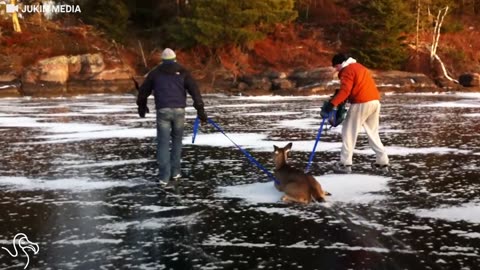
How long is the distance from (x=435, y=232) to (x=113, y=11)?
4308cm

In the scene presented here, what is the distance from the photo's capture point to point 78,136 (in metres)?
13.2

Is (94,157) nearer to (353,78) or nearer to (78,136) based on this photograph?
(78,136)

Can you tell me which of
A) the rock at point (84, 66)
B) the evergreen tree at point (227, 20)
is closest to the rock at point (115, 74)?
the rock at point (84, 66)

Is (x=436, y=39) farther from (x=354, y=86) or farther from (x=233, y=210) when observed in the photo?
(x=233, y=210)

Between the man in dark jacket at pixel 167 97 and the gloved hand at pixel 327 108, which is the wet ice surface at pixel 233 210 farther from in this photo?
the gloved hand at pixel 327 108

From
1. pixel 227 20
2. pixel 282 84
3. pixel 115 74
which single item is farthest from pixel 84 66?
pixel 282 84

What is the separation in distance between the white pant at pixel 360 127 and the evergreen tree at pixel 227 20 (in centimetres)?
3324

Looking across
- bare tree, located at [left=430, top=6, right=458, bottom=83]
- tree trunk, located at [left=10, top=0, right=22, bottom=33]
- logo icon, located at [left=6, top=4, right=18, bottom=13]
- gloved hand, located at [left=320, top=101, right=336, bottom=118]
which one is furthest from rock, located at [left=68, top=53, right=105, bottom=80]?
gloved hand, located at [left=320, top=101, right=336, bottom=118]

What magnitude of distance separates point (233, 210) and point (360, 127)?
10.8 feet

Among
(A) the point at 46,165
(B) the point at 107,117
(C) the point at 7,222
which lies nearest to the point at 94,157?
(A) the point at 46,165

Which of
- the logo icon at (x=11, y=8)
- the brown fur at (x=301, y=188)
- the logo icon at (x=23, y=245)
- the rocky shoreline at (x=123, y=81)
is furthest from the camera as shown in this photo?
the logo icon at (x=11, y=8)

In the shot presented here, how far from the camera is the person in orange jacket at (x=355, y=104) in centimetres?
826

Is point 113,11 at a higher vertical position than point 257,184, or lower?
higher

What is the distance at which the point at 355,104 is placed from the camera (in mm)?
8445
